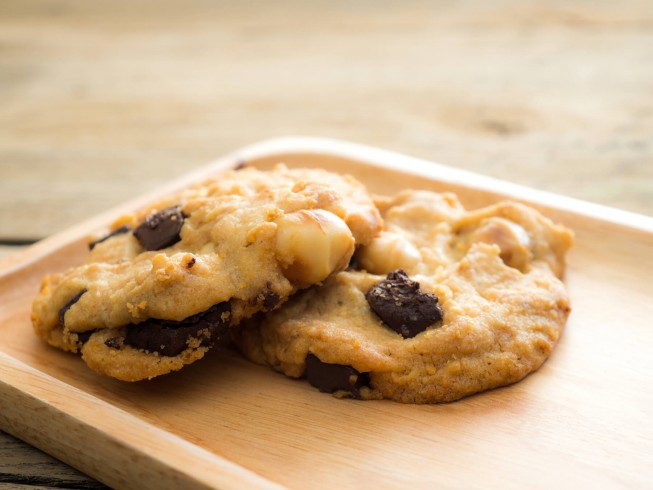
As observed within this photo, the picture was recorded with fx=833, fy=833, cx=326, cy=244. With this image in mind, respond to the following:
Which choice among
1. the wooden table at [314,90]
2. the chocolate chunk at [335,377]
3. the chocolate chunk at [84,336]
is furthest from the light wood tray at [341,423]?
the wooden table at [314,90]

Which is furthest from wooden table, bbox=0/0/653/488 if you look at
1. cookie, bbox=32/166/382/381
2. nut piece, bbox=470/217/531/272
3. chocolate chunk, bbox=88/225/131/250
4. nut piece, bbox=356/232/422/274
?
nut piece, bbox=356/232/422/274

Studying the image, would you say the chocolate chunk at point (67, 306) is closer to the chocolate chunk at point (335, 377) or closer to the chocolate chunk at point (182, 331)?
the chocolate chunk at point (182, 331)

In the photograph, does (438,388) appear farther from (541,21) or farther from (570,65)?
(541,21)

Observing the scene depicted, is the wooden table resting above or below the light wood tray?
above

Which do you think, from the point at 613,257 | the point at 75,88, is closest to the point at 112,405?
the point at 613,257

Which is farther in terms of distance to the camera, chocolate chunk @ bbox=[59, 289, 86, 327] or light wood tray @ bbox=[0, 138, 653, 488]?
chocolate chunk @ bbox=[59, 289, 86, 327]

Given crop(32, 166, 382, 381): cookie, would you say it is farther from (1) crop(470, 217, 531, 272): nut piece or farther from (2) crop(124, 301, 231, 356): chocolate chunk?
(1) crop(470, 217, 531, 272): nut piece

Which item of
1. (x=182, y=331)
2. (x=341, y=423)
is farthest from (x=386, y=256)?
(x=182, y=331)
